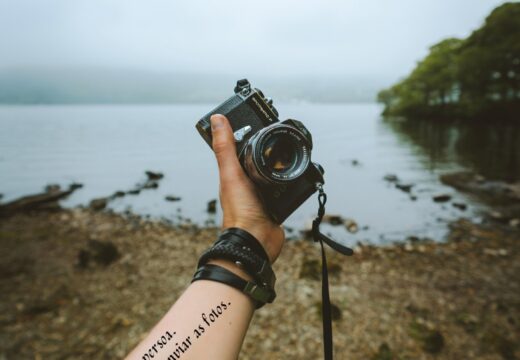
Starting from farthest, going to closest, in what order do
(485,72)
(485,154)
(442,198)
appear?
1. (485,72)
2. (485,154)
3. (442,198)

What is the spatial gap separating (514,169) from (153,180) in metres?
20.3

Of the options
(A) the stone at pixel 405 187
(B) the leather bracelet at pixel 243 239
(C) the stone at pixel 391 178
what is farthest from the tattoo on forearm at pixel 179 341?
(C) the stone at pixel 391 178

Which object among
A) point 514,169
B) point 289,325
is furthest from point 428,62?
point 289,325

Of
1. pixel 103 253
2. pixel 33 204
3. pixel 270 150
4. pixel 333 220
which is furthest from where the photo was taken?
pixel 33 204

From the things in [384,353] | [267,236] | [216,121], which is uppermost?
[216,121]

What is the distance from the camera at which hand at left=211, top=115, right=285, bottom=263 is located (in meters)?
2.06

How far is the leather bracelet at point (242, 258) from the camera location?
1.60 m

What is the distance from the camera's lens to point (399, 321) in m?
4.98

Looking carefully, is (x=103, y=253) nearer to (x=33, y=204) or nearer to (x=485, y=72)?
(x=33, y=204)

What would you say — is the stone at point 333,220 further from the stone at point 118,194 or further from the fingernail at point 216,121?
the stone at point 118,194

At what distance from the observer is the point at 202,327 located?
4.22ft

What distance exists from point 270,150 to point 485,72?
43.6 m

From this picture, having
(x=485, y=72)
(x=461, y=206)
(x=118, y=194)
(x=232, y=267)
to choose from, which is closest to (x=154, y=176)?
(x=118, y=194)

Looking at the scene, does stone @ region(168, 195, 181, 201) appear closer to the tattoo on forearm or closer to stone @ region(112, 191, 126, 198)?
stone @ region(112, 191, 126, 198)
